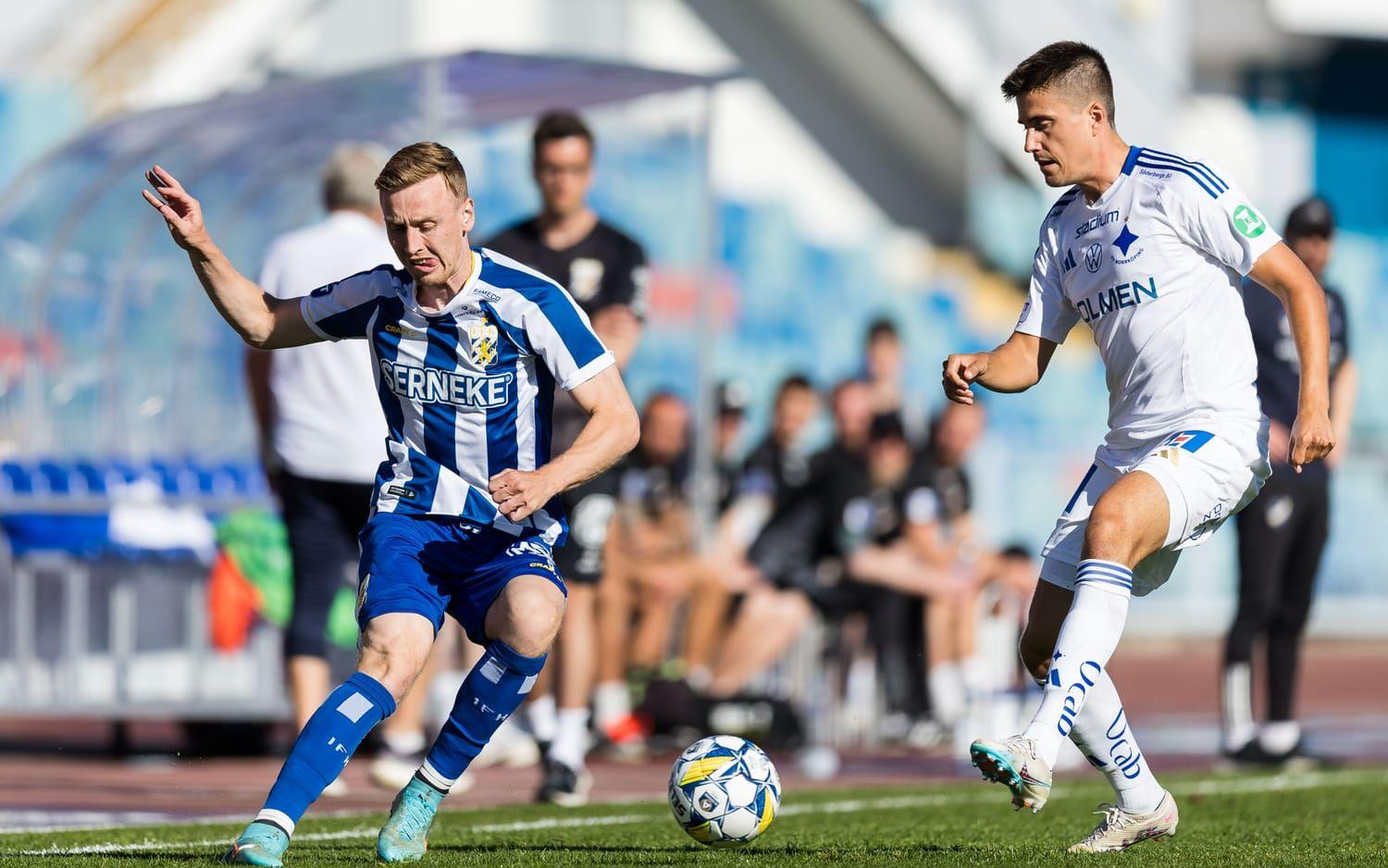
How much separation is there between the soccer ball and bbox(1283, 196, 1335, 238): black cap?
479 centimetres

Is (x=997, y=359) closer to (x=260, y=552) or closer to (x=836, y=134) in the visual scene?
(x=260, y=552)

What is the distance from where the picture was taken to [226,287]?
6.04 metres

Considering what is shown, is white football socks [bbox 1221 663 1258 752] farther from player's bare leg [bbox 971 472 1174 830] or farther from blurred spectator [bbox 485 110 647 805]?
player's bare leg [bbox 971 472 1174 830]

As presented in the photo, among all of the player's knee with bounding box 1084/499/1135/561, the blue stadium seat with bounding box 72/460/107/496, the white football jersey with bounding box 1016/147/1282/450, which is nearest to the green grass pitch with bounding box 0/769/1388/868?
the player's knee with bounding box 1084/499/1135/561

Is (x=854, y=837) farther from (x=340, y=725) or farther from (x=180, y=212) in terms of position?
(x=180, y=212)

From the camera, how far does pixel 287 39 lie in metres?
23.3

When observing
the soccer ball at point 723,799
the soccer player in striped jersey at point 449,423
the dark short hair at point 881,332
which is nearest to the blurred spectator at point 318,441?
the soccer player in striped jersey at point 449,423

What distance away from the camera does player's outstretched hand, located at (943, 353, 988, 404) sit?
6.07m

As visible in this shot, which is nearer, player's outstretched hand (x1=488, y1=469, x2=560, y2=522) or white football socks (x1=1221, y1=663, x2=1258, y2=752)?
player's outstretched hand (x1=488, y1=469, x2=560, y2=522)

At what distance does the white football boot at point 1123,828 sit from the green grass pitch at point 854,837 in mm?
50

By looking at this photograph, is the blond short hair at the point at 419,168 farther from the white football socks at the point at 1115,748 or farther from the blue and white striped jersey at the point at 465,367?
the white football socks at the point at 1115,748

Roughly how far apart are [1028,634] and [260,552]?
5.31 meters

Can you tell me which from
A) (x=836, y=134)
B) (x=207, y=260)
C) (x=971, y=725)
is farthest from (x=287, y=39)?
(x=207, y=260)

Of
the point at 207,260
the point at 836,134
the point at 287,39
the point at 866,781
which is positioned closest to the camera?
the point at 207,260
